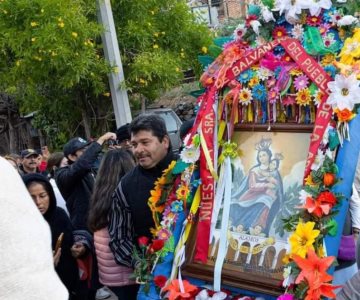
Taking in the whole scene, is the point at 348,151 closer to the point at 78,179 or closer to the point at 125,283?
the point at 125,283

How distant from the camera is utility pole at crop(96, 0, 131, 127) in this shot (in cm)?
809

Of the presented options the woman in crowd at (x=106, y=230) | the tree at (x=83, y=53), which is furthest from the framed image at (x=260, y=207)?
the tree at (x=83, y=53)

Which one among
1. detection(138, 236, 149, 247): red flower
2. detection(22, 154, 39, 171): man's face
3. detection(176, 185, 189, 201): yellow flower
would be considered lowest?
detection(22, 154, 39, 171): man's face

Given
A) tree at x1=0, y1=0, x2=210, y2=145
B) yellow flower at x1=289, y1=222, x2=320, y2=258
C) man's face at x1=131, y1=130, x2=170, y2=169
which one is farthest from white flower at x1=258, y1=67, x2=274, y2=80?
tree at x1=0, y1=0, x2=210, y2=145

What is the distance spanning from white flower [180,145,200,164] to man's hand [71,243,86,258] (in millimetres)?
1300

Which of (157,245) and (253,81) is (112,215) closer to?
(157,245)

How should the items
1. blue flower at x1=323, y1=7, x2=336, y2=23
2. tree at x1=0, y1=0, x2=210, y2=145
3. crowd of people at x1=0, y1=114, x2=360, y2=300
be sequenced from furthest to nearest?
1. tree at x1=0, y1=0, x2=210, y2=145
2. crowd of people at x1=0, y1=114, x2=360, y2=300
3. blue flower at x1=323, y1=7, x2=336, y2=23

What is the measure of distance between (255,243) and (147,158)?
0.98 meters

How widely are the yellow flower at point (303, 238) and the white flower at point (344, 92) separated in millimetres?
452

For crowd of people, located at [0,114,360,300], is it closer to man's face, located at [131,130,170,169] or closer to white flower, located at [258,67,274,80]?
man's face, located at [131,130,170,169]

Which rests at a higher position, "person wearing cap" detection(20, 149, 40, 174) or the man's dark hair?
the man's dark hair

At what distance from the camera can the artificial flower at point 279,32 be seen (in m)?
2.40

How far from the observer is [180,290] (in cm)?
234

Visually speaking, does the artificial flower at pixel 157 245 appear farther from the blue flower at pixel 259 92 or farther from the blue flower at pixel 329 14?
the blue flower at pixel 329 14
